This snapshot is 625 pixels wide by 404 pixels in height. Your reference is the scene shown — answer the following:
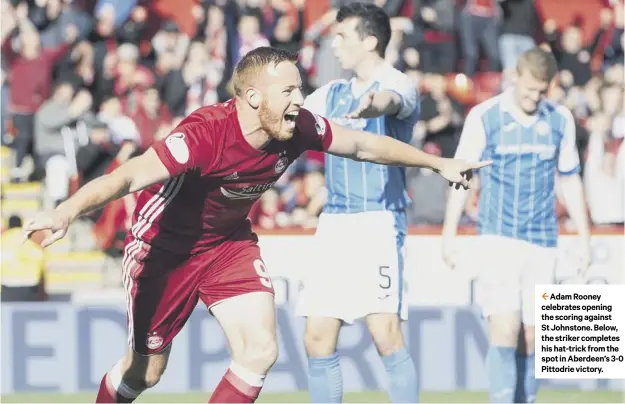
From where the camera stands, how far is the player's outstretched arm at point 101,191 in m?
5.12

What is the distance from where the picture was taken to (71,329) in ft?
Answer: 33.0

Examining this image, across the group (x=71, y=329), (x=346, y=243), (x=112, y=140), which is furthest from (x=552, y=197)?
(x=112, y=140)

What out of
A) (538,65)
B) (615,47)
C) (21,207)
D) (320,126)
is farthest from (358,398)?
(615,47)

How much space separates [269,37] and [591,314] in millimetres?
7110

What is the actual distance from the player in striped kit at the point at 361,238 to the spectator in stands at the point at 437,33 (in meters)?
7.02

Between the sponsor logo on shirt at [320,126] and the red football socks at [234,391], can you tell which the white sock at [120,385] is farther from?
the sponsor logo on shirt at [320,126]

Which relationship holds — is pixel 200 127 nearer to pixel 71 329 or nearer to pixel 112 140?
pixel 71 329

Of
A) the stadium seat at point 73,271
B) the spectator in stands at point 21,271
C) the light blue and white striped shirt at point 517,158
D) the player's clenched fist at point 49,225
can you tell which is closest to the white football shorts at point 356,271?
the light blue and white striped shirt at point 517,158

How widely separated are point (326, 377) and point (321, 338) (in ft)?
0.75

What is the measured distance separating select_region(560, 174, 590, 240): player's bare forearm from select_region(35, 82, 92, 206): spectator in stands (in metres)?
5.66

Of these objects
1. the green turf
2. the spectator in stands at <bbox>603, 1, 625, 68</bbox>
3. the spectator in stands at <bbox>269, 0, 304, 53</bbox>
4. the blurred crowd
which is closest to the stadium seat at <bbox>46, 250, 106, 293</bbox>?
the blurred crowd

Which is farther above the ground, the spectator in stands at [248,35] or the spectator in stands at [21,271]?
the spectator in stands at [248,35]

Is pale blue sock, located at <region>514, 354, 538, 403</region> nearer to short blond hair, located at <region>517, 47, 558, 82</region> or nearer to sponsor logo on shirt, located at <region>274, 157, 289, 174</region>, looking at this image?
short blond hair, located at <region>517, 47, 558, 82</region>

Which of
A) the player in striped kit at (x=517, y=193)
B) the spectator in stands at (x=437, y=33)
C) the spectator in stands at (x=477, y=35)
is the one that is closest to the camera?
the player in striped kit at (x=517, y=193)
